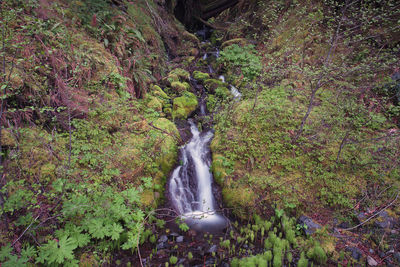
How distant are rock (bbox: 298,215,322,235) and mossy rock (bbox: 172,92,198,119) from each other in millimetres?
5377

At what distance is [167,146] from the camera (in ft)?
19.4

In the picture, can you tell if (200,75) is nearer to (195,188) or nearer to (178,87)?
(178,87)

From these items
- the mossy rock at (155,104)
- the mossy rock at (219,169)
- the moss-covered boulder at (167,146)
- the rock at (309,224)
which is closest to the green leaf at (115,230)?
the moss-covered boulder at (167,146)

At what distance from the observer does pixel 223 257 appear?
394cm

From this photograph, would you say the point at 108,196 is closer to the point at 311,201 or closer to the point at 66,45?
the point at 66,45

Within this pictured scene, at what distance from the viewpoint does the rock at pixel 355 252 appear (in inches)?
152

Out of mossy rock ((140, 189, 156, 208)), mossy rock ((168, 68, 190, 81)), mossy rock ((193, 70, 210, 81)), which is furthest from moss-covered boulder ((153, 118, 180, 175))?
mossy rock ((193, 70, 210, 81))

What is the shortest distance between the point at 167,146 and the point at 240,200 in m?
2.67

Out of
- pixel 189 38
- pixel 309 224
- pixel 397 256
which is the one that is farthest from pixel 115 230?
pixel 189 38

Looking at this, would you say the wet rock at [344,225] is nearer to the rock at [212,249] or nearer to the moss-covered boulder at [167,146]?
the rock at [212,249]

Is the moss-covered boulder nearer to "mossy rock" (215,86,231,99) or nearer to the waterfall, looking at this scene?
the waterfall

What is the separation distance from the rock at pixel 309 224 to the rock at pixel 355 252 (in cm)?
64

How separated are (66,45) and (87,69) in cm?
70

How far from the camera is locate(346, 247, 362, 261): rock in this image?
152 inches
